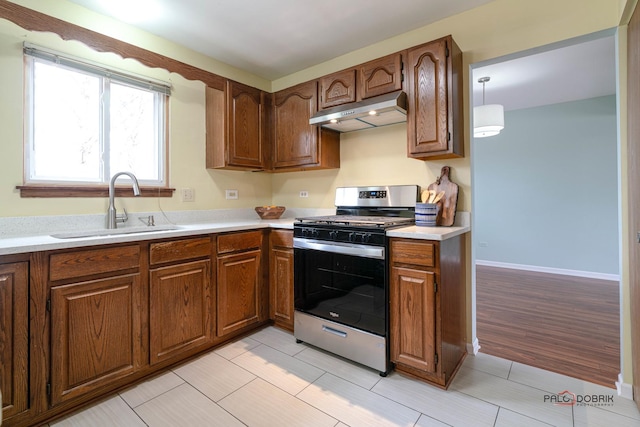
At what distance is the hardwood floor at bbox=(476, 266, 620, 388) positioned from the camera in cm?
207

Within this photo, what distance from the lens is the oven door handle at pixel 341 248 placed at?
1.90 meters

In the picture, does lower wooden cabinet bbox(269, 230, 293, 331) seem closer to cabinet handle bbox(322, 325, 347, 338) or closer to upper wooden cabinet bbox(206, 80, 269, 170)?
cabinet handle bbox(322, 325, 347, 338)

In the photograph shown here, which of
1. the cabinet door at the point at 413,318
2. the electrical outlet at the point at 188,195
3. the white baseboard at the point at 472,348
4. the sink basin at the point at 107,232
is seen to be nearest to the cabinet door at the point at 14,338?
the sink basin at the point at 107,232

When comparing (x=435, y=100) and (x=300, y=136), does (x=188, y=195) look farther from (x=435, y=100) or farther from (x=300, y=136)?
(x=435, y=100)

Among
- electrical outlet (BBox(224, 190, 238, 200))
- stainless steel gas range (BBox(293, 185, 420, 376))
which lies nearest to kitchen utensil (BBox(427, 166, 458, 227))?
stainless steel gas range (BBox(293, 185, 420, 376))

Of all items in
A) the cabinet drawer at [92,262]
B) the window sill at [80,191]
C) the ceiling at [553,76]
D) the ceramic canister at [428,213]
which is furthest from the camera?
the ceiling at [553,76]

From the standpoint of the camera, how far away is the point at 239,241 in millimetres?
2383

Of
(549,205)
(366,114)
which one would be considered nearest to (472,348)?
(366,114)

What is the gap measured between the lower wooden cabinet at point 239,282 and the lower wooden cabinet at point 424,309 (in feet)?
3.86

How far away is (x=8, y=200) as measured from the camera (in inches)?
71.5

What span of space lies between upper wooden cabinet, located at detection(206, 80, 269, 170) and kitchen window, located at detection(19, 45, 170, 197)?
40 centimetres

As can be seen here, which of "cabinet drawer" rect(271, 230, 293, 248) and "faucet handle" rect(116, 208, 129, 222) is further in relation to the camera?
"cabinet drawer" rect(271, 230, 293, 248)

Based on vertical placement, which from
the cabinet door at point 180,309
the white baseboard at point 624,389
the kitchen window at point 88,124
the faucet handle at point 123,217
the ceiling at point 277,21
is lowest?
the white baseboard at point 624,389

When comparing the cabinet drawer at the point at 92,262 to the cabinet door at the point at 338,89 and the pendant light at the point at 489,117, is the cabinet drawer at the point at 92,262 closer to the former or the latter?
the cabinet door at the point at 338,89
